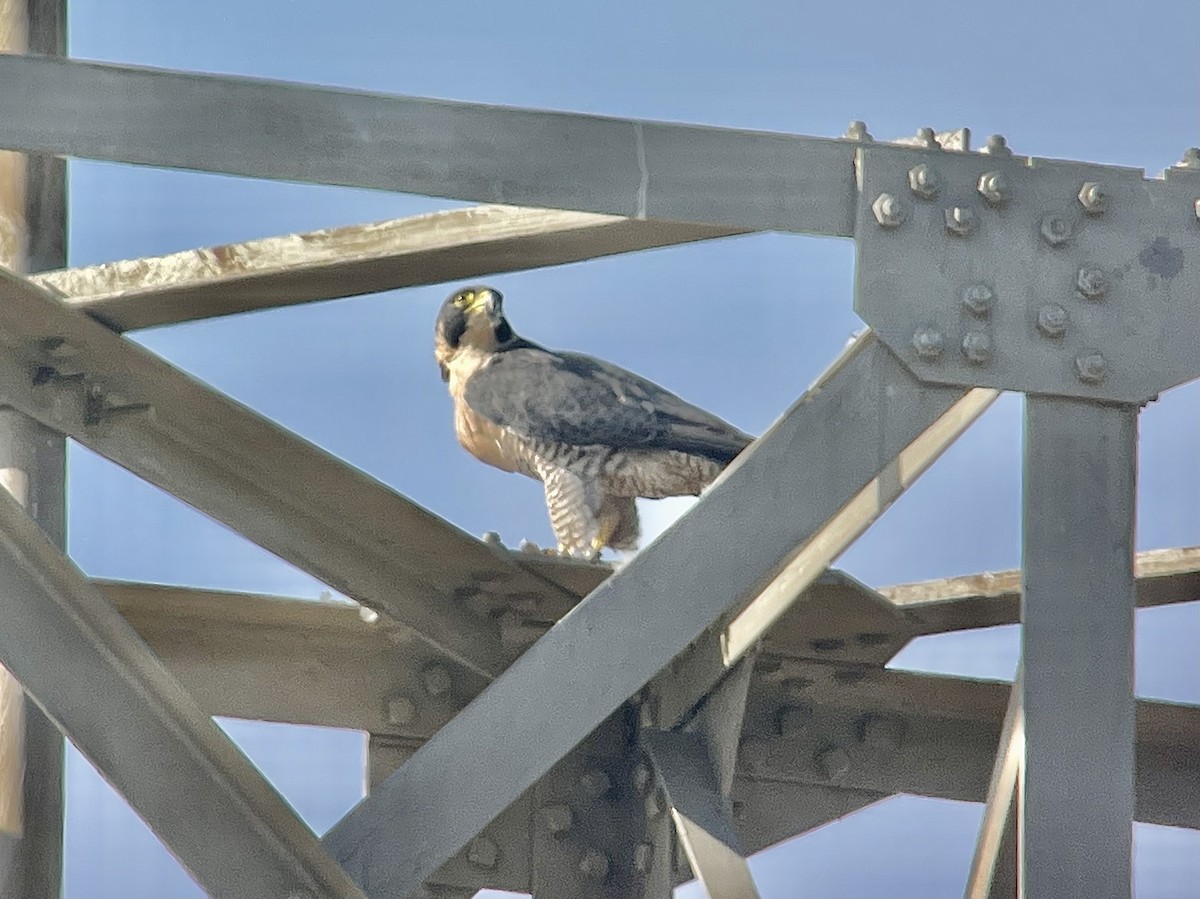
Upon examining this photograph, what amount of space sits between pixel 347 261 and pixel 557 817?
129cm

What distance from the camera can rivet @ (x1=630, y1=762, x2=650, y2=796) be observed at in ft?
15.1

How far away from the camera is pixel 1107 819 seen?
338cm

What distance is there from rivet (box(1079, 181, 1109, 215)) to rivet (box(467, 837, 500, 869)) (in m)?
1.99

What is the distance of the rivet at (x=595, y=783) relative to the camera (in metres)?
4.73

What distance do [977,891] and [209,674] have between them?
6.01 ft

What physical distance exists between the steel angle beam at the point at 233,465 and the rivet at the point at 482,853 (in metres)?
0.40

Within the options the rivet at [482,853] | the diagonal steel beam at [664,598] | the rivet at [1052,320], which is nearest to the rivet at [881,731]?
the rivet at [482,853]

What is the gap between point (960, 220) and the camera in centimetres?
348

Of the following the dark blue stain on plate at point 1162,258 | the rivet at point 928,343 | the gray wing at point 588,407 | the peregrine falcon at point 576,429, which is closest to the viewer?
the rivet at point 928,343

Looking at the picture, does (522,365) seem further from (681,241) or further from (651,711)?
(681,241)

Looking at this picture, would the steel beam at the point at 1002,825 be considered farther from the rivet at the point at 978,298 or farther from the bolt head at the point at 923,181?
the bolt head at the point at 923,181

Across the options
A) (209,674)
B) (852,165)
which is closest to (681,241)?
(852,165)

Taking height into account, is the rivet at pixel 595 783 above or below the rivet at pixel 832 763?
below

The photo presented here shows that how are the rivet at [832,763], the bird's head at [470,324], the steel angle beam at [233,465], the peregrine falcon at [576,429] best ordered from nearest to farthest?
the steel angle beam at [233,465]
the rivet at [832,763]
the peregrine falcon at [576,429]
the bird's head at [470,324]
